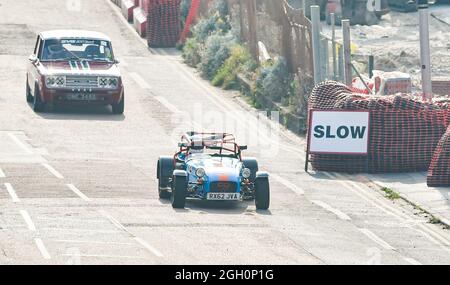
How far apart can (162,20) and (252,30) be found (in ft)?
16.6

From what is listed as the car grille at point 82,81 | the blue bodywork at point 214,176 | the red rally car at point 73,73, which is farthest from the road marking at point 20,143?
the blue bodywork at point 214,176

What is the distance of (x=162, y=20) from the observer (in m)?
43.2

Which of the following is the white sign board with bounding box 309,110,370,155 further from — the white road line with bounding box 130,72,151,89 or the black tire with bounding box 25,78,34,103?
the white road line with bounding box 130,72,151,89

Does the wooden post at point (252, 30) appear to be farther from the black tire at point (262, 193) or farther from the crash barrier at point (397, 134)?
the black tire at point (262, 193)

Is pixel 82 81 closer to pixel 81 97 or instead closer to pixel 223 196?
pixel 81 97

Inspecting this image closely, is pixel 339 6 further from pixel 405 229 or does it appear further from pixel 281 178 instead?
pixel 405 229

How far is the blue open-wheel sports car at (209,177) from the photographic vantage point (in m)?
22.9

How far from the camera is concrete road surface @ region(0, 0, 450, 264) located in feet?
63.5

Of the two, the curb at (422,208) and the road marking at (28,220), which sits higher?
the road marking at (28,220)

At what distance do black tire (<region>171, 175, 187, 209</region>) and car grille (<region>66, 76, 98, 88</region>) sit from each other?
10767 mm

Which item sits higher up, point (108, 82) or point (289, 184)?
point (108, 82)

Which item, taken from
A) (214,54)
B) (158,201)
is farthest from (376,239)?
(214,54)

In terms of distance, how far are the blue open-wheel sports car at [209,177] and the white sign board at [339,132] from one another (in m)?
3.90
